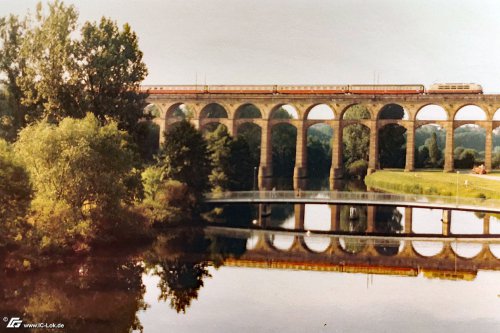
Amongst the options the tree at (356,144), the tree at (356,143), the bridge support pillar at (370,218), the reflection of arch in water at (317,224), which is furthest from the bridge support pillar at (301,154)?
the bridge support pillar at (370,218)

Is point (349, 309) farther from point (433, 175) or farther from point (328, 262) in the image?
point (433, 175)

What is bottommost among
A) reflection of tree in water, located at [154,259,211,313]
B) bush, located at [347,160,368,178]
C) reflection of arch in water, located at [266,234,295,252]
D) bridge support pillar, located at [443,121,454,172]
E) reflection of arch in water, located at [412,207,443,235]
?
reflection of tree in water, located at [154,259,211,313]

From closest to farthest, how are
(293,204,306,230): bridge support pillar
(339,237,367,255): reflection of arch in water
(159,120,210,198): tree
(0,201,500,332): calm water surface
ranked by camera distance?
(0,201,500,332): calm water surface
(339,237,367,255): reflection of arch in water
(159,120,210,198): tree
(293,204,306,230): bridge support pillar

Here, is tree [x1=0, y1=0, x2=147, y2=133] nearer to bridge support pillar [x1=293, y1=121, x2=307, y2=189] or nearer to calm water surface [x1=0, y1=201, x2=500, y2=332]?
calm water surface [x1=0, y1=201, x2=500, y2=332]

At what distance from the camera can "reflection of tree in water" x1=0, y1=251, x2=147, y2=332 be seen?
93.6 ft

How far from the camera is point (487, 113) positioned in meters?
87.8

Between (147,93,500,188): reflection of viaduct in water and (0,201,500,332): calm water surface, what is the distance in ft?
126

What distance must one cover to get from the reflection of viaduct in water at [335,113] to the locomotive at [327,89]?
0.85 meters

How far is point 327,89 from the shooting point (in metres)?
96.6

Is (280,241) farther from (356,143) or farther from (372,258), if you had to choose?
(356,143)

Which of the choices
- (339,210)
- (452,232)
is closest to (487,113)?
(339,210)

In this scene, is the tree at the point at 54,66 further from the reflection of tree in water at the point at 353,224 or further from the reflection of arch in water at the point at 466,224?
the reflection of arch in water at the point at 466,224

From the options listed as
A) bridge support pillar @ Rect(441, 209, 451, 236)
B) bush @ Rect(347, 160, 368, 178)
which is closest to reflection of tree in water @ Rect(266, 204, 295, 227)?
bridge support pillar @ Rect(441, 209, 451, 236)

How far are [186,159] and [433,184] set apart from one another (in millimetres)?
31409
